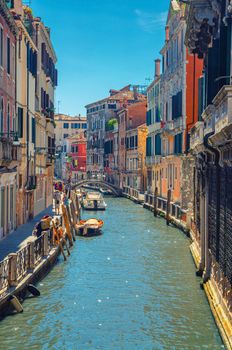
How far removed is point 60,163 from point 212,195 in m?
87.7

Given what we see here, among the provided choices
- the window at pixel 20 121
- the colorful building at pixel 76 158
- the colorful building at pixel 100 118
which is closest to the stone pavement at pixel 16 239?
the window at pixel 20 121

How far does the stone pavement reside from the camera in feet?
54.2

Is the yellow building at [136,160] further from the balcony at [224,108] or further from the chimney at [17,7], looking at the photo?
the balcony at [224,108]

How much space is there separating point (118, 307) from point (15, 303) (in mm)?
2700

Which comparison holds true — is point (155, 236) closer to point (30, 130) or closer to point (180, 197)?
point (180, 197)

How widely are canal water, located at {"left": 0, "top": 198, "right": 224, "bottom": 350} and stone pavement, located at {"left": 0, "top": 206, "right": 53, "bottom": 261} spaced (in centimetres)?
133

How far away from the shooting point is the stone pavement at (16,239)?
16531mm

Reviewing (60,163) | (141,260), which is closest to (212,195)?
(141,260)

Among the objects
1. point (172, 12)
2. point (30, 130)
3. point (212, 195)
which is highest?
point (172, 12)

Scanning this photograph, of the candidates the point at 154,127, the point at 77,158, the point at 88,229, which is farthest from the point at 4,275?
the point at 77,158

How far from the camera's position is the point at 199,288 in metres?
15.4

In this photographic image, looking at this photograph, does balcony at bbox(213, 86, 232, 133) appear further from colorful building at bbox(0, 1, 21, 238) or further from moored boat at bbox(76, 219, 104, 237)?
moored boat at bbox(76, 219, 104, 237)

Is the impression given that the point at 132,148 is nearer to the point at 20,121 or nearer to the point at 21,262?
the point at 20,121

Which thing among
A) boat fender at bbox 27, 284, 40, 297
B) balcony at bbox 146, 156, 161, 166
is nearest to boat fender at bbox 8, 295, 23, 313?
boat fender at bbox 27, 284, 40, 297
